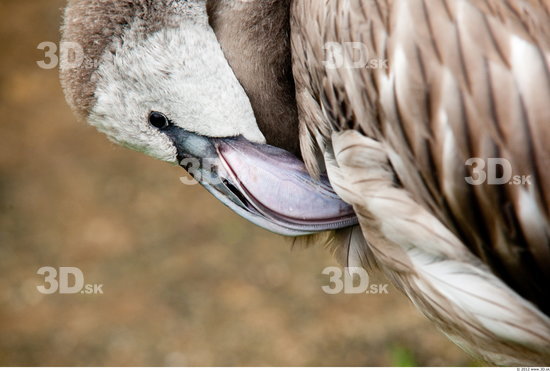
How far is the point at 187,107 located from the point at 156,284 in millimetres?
2247

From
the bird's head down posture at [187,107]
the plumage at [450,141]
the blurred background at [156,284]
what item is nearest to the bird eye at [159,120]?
the bird's head down posture at [187,107]

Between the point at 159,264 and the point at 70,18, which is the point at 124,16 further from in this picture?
the point at 159,264

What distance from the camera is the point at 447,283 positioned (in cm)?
171

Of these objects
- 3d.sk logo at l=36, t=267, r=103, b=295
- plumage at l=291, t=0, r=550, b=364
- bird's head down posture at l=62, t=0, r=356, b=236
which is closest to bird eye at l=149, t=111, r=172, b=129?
bird's head down posture at l=62, t=0, r=356, b=236

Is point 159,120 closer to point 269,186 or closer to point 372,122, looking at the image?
point 269,186

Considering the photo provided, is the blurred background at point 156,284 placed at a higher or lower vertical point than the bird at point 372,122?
lower

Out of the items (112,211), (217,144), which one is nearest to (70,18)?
(217,144)

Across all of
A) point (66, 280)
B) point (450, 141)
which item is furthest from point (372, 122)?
point (66, 280)

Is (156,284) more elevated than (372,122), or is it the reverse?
(372,122)

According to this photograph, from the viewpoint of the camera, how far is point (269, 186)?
6.50 feet

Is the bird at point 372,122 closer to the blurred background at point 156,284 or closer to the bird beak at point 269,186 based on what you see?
the bird beak at point 269,186

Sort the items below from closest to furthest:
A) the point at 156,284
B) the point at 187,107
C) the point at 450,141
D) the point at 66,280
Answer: the point at 450,141
the point at 187,107
the point at 156,284
the point at 66,280

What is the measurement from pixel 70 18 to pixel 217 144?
48 centimetres

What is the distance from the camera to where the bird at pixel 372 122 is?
1522mm
